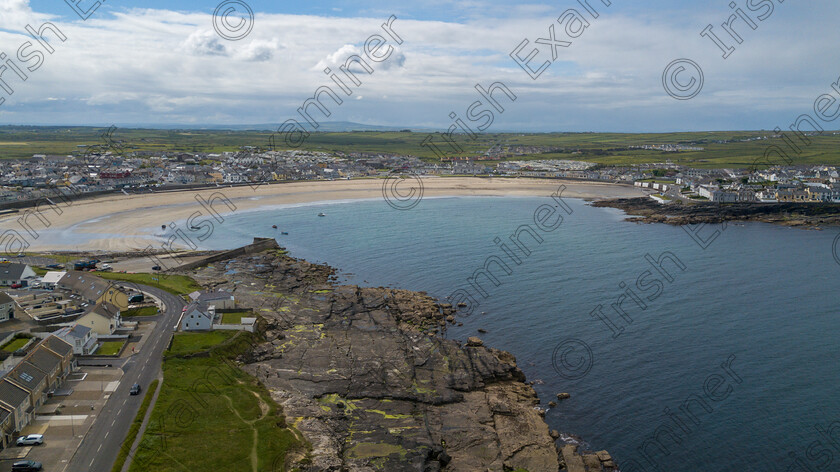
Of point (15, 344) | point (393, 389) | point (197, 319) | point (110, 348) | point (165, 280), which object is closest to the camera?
point (393, 389)

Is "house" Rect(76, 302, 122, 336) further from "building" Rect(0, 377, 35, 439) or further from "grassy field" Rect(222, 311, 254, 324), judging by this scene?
"building" Rect(0, 377, 35, 439)

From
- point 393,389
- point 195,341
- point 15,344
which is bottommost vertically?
point 393,389

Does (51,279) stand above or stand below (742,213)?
below

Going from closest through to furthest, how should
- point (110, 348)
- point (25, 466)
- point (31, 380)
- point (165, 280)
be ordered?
point (25, 466) → point (31, 380) → point (110, 348) → point (165, 280)

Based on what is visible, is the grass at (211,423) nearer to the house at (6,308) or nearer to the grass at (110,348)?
the grass at (110,348)

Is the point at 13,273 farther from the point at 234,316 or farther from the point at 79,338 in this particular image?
the point at 234,316

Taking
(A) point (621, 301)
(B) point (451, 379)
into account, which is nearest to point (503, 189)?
(A) point (621, 301)

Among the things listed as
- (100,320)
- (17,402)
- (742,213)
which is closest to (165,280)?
(100,320)
